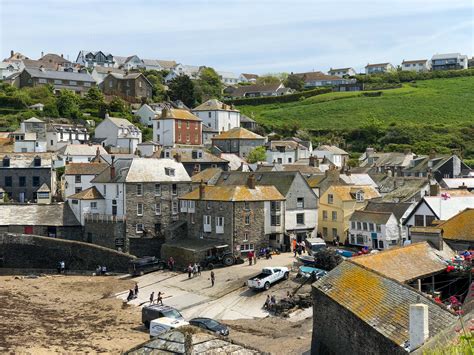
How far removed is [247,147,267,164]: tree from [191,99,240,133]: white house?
18541mm

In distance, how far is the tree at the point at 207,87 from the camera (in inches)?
4929

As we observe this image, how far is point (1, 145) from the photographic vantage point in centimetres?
7538

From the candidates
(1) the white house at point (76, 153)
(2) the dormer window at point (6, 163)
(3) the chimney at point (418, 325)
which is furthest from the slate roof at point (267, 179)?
(3) the chimney at point (418, 325)

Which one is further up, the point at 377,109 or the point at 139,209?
the point at 377,109

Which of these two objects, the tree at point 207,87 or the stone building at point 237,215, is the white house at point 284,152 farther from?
the tree at point 207,87

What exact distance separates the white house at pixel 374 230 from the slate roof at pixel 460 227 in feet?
33.2

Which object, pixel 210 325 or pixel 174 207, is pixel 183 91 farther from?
pixel 210 325

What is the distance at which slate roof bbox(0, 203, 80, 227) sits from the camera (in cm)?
5025

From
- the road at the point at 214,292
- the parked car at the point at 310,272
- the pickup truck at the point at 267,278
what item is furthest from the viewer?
the parked car at the point at 310,272

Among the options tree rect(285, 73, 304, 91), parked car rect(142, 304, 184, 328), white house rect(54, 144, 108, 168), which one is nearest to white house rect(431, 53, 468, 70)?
tree rect(285, 73, 304, 91)

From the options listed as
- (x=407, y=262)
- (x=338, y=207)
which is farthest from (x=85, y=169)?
(x=407, y=262)

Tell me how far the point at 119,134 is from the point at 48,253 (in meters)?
38.3

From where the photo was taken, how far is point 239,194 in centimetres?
4400

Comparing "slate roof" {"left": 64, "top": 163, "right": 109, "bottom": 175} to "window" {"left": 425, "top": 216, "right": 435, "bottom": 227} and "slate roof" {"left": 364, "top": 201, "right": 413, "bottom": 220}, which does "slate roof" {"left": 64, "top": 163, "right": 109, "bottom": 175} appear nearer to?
"slate roof" {"left": 364, "top": 201, "right": 413, "bottom": 220}
